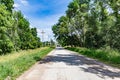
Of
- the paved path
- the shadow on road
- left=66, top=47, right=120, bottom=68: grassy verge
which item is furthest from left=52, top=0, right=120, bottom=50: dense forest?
the paved path

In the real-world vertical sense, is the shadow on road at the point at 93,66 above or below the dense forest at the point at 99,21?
below

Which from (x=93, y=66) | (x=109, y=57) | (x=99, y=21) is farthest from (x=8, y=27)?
(x=93, y=66)

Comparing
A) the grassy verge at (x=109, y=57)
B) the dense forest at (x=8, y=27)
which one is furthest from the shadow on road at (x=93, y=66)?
the dense forest at (x=8, y=27)

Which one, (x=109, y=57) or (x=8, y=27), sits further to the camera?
(x=8, y=27)

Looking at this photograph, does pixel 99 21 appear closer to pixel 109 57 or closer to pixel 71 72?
pixel 109 57

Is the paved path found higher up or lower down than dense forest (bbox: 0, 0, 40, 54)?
lower down

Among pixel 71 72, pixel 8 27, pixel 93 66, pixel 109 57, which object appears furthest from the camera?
pixel 8 27

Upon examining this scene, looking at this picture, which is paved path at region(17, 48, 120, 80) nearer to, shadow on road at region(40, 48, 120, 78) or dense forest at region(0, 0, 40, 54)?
shadow on road at region(40, 48, 120, 78)

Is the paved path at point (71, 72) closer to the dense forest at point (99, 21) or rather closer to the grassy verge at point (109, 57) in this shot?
the grassy verge at point (109, 57)

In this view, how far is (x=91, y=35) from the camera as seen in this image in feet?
155

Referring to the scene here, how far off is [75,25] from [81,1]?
936 centimetres

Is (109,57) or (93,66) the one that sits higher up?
(109,57)

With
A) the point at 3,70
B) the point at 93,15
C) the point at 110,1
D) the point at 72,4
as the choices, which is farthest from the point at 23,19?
the point at 3,70

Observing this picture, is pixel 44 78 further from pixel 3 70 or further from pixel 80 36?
pixel 80 36
